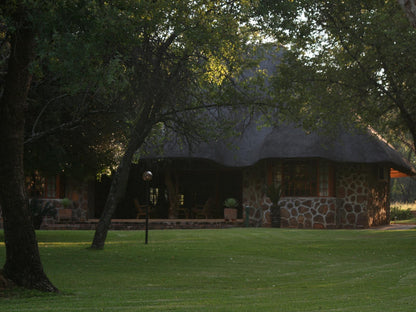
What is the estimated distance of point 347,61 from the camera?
1555 cm

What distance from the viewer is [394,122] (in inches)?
683

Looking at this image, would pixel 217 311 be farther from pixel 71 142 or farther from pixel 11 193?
pixel 71 142

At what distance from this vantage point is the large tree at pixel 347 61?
13.6 m

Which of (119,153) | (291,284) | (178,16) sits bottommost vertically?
(291,284)

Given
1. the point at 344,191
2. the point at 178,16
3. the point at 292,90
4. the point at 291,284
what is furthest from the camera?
the point at 344,191

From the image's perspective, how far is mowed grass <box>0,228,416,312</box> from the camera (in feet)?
21.1

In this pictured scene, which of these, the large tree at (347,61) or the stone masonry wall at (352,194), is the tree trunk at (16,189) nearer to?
the large tree at (347,61)

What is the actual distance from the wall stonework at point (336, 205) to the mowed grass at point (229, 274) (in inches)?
207

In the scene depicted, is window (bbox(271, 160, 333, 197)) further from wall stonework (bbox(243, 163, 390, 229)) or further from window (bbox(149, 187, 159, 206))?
window (bbox(149, 187, 159, 206))

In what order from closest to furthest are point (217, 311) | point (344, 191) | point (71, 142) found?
point (217, 311) < point (71, 142) < point (344, 191)

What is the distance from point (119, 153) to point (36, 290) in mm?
9601

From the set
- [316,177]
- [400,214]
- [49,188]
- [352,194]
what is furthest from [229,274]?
[400,214]

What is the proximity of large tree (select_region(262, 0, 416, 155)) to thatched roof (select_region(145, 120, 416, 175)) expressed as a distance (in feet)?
17.3

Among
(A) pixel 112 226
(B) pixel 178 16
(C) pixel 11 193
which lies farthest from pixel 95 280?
(A) pixel 112 226
